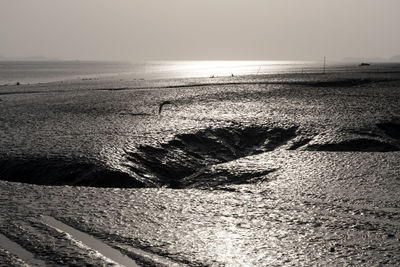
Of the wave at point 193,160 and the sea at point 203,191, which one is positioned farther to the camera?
the wave at point 193,160

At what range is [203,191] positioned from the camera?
166 inches

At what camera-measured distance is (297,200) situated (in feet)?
12.6

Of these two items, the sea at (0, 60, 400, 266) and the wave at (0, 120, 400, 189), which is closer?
the sea at (0, 60, 400, 266)

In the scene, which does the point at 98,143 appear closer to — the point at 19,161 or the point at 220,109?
the point at 19,161

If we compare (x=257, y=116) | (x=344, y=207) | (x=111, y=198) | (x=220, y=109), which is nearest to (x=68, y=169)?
(x=111, y=198)

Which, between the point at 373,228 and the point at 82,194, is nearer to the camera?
the point at 373,228

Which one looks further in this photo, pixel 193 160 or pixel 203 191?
pixel 193 160

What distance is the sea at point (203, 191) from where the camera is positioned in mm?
2814

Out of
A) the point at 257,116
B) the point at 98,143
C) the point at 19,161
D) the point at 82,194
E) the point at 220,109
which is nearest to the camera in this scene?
the point at 82,194

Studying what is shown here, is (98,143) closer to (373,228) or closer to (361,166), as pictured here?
(361,166)

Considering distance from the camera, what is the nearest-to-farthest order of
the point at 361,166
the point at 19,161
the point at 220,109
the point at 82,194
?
the point at 82,194 → the point at 361,166 → the point at 19,161 → the point at 220,109

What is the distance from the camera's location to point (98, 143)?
240 inches

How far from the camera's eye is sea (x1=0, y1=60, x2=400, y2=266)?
281 cm

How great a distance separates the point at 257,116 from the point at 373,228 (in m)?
5.45
